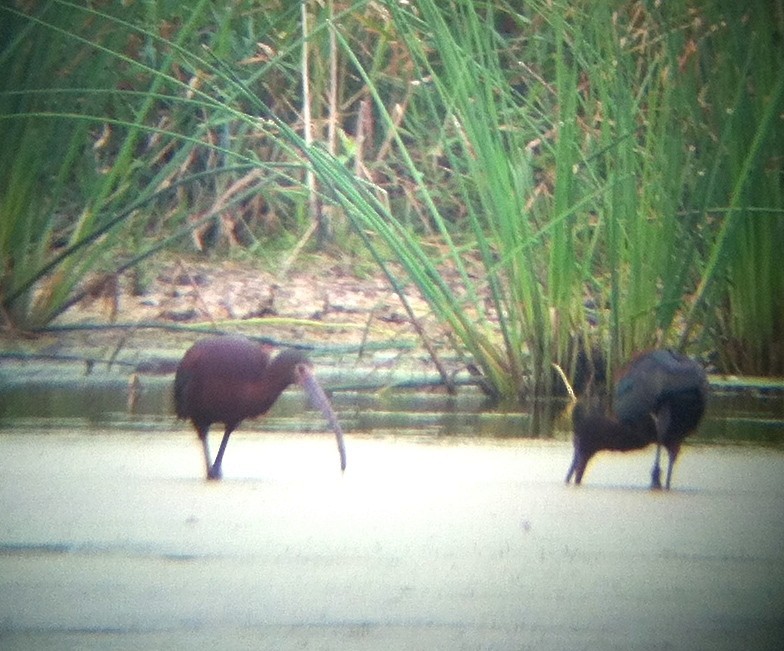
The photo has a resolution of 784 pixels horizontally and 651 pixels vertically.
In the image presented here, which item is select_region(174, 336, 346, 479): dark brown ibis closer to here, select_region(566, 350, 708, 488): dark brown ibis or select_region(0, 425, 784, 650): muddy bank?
select_region(0, 425, 784, 650): muddy bank

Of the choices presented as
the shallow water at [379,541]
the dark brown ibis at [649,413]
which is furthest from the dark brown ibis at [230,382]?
the dark brown ibis at [649,413]

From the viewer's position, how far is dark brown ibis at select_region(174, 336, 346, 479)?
3012 mm

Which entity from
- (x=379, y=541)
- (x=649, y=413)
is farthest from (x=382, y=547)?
(x=649, y=413)

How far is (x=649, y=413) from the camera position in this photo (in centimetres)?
292

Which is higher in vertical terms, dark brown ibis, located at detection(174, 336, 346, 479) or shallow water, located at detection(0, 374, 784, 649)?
dark brown ibis, located at detection(174, 336, 346, 479)

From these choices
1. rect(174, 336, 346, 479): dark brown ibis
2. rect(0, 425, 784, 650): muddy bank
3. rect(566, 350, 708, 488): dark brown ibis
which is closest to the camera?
rect(0, 425, 784, 650): muddy bank

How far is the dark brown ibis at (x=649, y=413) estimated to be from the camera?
2.87m

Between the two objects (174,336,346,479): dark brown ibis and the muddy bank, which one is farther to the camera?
(174,336,346,479): dark brown ibis

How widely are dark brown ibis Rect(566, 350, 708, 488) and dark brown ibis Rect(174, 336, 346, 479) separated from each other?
0.41 metres

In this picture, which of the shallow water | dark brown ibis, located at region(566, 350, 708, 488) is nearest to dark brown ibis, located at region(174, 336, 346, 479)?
the shallow water

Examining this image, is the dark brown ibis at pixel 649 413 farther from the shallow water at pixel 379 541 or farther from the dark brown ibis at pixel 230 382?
the dark brown ibis at pixel 230 382

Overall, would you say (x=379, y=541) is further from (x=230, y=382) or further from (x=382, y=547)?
(x=230, y=382)

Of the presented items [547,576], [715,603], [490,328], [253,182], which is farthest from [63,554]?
[253,182]

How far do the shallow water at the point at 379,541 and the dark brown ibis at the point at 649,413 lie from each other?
63mm
